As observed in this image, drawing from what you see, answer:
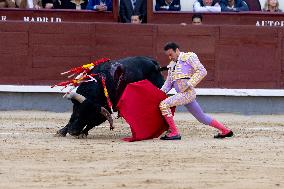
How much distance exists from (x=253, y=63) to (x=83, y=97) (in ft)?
15.6

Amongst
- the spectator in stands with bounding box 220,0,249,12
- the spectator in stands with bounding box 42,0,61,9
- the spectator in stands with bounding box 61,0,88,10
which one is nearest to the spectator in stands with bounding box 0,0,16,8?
the spectator in stands with bounding box 42,0,61,9

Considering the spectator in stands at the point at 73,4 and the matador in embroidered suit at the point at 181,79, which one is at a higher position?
the spectator in stands at the point at 73,4

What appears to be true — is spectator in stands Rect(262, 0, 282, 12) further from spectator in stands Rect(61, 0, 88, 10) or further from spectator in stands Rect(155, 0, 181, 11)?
spectator in stands Rect(61, 0, 88, 10)

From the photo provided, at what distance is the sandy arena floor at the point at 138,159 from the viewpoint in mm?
7699

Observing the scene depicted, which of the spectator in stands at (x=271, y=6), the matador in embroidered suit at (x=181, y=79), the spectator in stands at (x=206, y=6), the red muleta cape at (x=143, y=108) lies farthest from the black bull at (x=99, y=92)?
the spectator in stands at (x=271, y=6)

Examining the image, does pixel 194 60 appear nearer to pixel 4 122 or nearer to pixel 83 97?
pixel 83 97

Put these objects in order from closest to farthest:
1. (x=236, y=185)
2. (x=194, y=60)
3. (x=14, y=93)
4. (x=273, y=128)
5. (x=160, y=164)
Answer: (x=236, y=185)
(x=160, y=164)
(x=194, y=60)
(x=273, y=128)
(x=14, y=93)

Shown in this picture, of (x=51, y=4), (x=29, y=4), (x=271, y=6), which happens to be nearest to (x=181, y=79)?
(x=51, y=4)

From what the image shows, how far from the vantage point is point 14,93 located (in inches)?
572

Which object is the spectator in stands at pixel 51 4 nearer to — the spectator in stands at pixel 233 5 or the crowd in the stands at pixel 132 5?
the crowd in the stands at pixel 132 5

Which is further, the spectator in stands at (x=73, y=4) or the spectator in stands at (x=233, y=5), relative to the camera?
the spectator in stands at (x=233, y=5)

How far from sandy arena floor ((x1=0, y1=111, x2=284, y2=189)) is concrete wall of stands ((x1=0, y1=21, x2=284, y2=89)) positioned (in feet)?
7.14

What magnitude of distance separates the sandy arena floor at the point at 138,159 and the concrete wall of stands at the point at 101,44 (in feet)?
7.14

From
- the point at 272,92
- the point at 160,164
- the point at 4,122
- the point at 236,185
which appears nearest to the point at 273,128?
the point at 272,92
